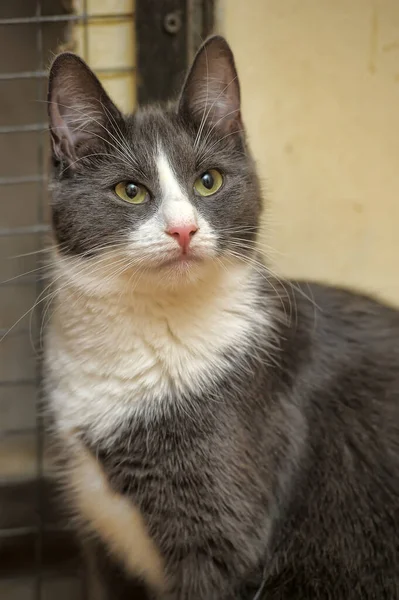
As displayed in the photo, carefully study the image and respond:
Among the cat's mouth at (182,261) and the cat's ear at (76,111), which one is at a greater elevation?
the cat's ear at (76,111)

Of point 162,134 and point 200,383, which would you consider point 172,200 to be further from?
point 200,383

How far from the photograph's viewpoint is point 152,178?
105 cm

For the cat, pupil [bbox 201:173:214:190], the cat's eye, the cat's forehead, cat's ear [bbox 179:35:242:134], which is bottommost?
the cat

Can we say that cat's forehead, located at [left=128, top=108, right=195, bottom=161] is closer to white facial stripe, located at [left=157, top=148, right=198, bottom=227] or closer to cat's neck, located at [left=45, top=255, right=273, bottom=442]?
white facial stripe, located at [left=157, top=148, right=198, bottom=227]

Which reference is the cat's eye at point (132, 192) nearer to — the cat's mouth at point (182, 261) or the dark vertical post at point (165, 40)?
the cat's mouth at point (182, 261)

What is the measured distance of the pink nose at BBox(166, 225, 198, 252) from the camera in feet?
3.15

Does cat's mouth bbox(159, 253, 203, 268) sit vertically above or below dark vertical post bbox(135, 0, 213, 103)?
below

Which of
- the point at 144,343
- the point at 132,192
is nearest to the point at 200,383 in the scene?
the point at 144,343

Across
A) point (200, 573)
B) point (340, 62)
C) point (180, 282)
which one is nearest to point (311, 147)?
point (340, 62)

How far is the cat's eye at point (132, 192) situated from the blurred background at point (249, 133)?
420mm

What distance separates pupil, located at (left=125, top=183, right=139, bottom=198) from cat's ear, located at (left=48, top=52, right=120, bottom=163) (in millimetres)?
98

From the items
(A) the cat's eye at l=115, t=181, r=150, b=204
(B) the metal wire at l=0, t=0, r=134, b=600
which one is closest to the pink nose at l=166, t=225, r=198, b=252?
(A) the cat's eye at l=115, t=181, r=150, b=204

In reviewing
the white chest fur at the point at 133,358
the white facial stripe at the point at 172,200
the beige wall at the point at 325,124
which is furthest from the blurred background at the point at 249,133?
the white facial stripe at the point at 172,200

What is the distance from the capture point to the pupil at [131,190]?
106 centimetres
